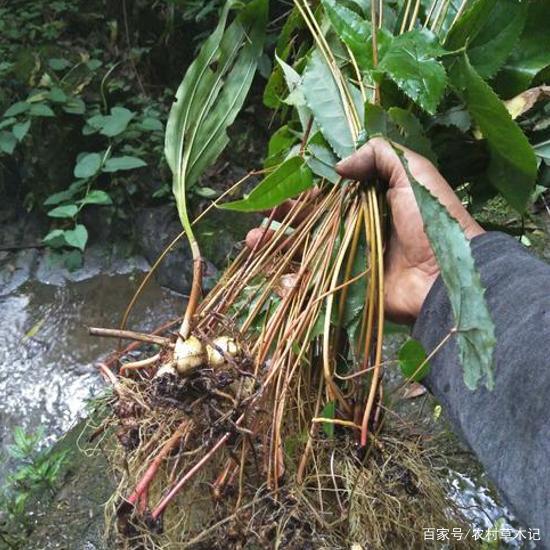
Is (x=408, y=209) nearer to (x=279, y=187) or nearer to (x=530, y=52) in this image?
(x=279, y=187)

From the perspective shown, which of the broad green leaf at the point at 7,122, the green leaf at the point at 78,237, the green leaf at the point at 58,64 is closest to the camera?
the green leaf at the point at 78,237

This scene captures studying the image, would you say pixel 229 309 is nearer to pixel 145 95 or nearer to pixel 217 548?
pixel 217 548

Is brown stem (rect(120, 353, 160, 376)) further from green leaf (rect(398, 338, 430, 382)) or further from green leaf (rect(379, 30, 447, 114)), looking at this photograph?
green leaf (rect(379, 30, 447, 114))

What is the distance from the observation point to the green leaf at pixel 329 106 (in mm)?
917

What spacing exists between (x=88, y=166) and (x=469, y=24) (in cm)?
169

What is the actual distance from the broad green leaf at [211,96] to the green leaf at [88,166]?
125cm

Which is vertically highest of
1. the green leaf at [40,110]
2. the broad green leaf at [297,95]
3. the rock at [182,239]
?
the broad green leaf at [297,95]

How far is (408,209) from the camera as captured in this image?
2.75 ft

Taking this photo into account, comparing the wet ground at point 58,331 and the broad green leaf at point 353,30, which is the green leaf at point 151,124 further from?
the broad green leaf at point 353,30

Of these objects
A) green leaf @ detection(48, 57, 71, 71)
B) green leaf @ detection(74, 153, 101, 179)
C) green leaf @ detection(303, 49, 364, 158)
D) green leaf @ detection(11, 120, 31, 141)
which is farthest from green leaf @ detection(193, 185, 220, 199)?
green leaf @ detection(303, 49, 364, 158)

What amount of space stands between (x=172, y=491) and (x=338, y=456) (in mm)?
203

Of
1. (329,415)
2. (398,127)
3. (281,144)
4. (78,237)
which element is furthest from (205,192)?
(329,415)

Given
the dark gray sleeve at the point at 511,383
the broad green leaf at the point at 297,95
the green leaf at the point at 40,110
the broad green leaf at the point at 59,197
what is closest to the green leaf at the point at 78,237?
the broad green leaf at the point at 59,197

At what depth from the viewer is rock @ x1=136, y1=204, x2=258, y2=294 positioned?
2412 millimetres
